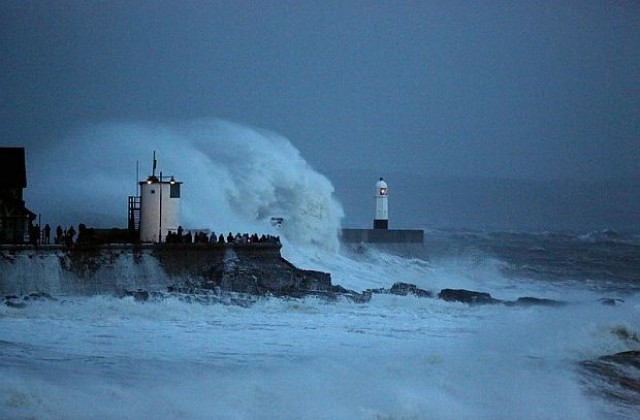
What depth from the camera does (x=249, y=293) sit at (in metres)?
23.2

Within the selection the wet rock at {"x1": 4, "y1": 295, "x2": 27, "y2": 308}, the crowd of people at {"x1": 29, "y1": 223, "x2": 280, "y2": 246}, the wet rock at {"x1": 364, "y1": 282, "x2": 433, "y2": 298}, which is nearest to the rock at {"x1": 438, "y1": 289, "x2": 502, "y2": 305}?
the wet rock at {"x1": 364, "y1": 282, "x2": 433, "y2": 298}

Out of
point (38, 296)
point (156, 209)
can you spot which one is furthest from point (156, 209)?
point (38, 296)

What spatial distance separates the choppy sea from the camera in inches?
510

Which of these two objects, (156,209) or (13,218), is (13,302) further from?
(156,209)

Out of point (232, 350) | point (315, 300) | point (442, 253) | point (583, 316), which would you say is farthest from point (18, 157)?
point (442, 253)

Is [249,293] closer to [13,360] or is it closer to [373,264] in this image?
[13,360]

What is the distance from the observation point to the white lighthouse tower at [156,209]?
81.4 feet

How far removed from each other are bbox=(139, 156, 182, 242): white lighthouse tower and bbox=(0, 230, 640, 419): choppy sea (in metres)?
3.18

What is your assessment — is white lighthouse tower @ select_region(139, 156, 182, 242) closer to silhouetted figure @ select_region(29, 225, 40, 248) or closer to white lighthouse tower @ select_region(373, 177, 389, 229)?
silhouetted figure @ select_region(29, 225, 40, 248)

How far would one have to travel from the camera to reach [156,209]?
24.9 meters

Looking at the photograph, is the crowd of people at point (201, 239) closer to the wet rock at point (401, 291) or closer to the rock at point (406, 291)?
the wet rock at point (401, 291)

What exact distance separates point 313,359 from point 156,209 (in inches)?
372

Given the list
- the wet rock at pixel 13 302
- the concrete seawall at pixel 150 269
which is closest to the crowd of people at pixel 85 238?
the concrete seawall at pixel 150 269

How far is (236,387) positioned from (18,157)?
13999 mm
